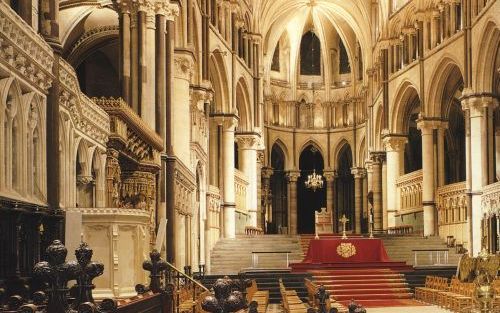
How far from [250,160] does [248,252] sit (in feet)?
33.3

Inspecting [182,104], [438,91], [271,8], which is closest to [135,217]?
[182,104]

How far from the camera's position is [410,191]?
39594 mm

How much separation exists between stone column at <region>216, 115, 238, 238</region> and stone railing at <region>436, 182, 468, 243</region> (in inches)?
377

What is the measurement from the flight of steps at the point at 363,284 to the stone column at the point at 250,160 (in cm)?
1761

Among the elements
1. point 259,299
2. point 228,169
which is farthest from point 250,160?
point 259,299

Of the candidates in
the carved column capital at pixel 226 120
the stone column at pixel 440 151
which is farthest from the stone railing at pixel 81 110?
the stone column at pixel 440 151

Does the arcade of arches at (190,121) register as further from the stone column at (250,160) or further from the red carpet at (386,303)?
the red carpet at (386,303)

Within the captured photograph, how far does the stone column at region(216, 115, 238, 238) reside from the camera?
3553 centimetres

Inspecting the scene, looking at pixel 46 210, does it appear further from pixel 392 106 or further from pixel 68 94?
pixel 392 106

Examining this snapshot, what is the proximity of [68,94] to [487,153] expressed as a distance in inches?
855

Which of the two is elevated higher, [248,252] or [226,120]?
[226,120]

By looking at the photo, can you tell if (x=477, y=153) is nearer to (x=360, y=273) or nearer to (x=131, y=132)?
(x=360, y=273)

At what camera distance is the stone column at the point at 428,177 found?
3550 centimetres

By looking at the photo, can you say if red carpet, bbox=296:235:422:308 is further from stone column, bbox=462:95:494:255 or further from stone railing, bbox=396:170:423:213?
stone railing, bbox=396:170:423:213
